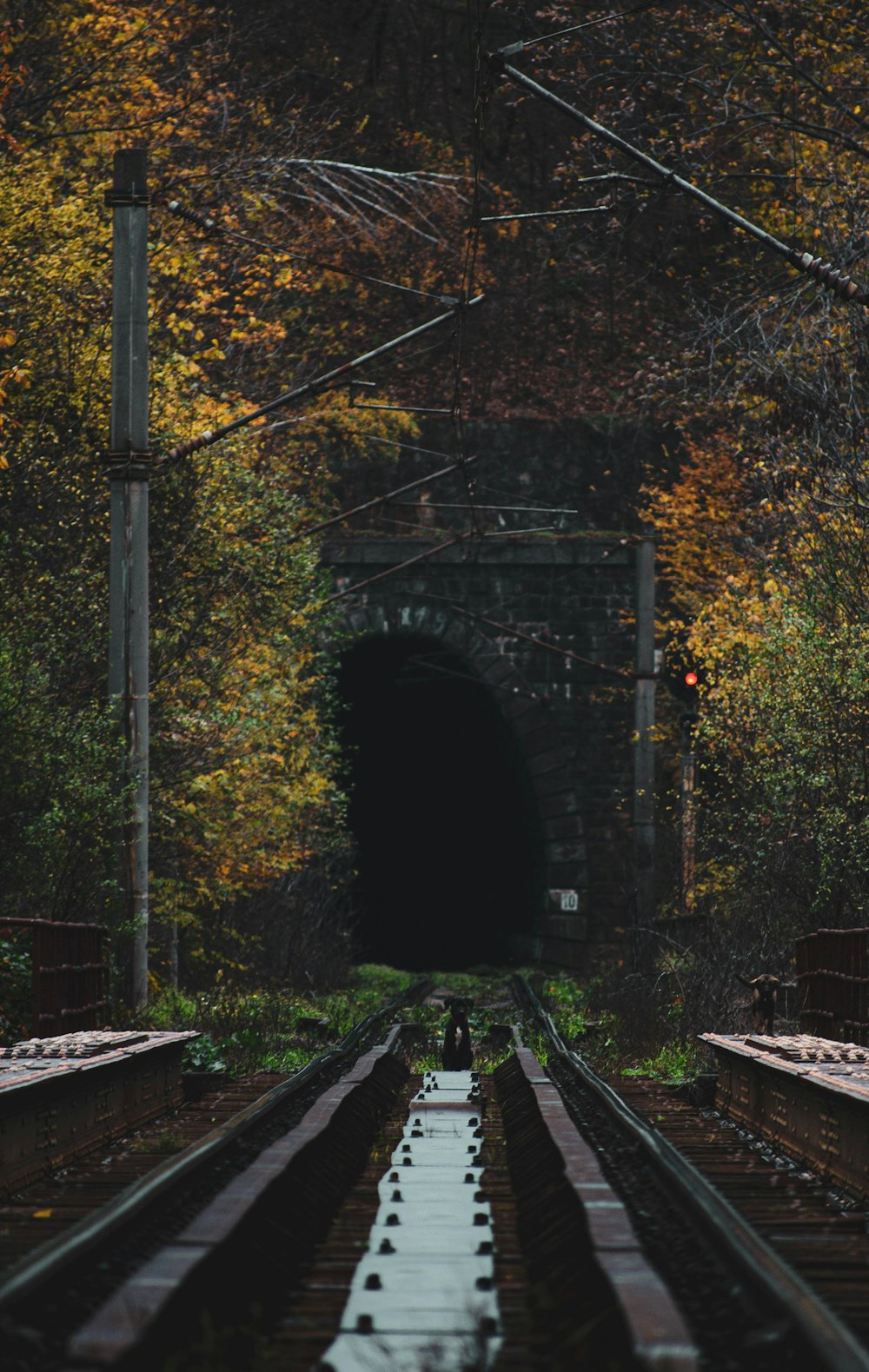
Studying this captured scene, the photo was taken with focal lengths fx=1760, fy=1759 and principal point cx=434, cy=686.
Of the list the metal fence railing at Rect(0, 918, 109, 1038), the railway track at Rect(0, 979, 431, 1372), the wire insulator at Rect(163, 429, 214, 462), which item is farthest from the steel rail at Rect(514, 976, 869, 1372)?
the wire insulator at Rect(163, 429, 214, 462)

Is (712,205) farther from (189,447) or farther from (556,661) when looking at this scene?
(556,661)

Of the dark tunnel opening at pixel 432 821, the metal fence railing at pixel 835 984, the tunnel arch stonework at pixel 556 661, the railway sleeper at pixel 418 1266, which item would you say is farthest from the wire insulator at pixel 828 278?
the dark tunnel opening at pixel 432 821

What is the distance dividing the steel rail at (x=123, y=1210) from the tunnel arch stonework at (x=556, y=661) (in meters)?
21.3

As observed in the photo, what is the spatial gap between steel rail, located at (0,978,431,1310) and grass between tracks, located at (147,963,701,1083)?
364 centimetres

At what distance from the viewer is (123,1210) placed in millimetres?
5570


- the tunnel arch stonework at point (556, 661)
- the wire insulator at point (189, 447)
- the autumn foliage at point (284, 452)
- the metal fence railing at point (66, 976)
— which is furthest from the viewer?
the tunnel arch stonework at point (556, 661)

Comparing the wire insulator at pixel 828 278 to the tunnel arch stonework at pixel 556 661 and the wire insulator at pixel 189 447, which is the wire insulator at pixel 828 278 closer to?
the wire insulator at pixel 189 447

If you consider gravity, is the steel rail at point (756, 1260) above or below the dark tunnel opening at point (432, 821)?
below

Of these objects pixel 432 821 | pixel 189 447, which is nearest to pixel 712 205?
pixel 189 447

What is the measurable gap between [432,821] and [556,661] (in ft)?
30.9

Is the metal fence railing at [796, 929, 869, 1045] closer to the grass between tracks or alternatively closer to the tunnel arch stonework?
the grass between tracks

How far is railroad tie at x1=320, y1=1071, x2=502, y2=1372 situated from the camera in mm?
4309

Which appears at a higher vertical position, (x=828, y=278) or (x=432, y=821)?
(x=828, y=278)

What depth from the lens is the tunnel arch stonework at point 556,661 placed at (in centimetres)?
3131
